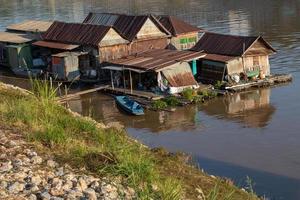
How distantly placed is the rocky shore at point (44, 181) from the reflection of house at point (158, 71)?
66.0 ft

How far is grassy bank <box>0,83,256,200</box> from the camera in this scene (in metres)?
7.09

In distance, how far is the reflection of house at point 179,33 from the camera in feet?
116

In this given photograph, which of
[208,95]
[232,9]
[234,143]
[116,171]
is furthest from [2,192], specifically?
[232,9]

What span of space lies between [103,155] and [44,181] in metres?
1.10

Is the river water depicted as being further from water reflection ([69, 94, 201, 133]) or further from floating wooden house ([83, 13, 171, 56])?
floating wooden house ([83, 13, 171, 56])

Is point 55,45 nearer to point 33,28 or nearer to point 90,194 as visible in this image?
point 33,28

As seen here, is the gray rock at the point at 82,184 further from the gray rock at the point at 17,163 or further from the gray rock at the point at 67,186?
the gray rock at the point at 17,163

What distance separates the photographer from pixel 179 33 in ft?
116

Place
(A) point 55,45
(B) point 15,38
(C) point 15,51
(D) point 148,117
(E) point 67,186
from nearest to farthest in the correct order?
1. (E) point 67,186
2. (D) point 148,117
3. (A) point 55,45
4. (C) point 15,51
5. (B) point 15,38

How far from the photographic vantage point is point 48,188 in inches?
254

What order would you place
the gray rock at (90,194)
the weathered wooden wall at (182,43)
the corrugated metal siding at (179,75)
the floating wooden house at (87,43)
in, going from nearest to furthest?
the gray rock at (90,194) → the corrugated metal siding at (179,75) → the floating wooden house at (87,43) → the weathered wooden wall at (182,43)

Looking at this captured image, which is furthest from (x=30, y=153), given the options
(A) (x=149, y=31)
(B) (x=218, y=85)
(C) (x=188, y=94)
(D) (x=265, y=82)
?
(A) (x=149, y=31)

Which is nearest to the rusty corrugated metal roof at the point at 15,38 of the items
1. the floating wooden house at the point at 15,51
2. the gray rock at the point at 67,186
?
the floating wooden house at the point at 15,51

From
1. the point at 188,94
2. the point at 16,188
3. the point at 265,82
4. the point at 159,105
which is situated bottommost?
the point at 159,105
